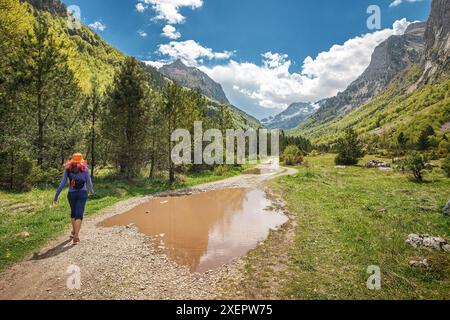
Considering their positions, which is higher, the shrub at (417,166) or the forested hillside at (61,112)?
the forested hillside at (61,112)

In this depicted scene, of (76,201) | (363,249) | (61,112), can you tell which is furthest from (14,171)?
(363,249)

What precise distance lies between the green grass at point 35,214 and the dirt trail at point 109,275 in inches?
33.9

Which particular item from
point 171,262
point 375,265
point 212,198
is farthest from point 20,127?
point 375,265

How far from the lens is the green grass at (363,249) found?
8.14m

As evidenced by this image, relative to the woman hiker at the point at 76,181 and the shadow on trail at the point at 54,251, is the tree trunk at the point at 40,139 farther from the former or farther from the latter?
the woman hiker at the point at 76,181

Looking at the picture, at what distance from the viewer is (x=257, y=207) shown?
2239 centimetres

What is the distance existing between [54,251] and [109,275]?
3.86 meters

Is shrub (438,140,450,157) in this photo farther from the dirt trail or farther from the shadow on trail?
the shadow on trail

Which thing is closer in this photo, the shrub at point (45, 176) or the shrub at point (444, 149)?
the shrub at point (45, 176)

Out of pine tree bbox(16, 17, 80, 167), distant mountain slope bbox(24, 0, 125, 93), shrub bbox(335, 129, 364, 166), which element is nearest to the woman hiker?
pine tree bbox(16, 17, 80, 167)

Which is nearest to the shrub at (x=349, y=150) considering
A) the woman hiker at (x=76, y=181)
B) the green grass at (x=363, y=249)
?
the green grass at (x=363, y=249)

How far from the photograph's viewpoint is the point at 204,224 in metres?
16.6
